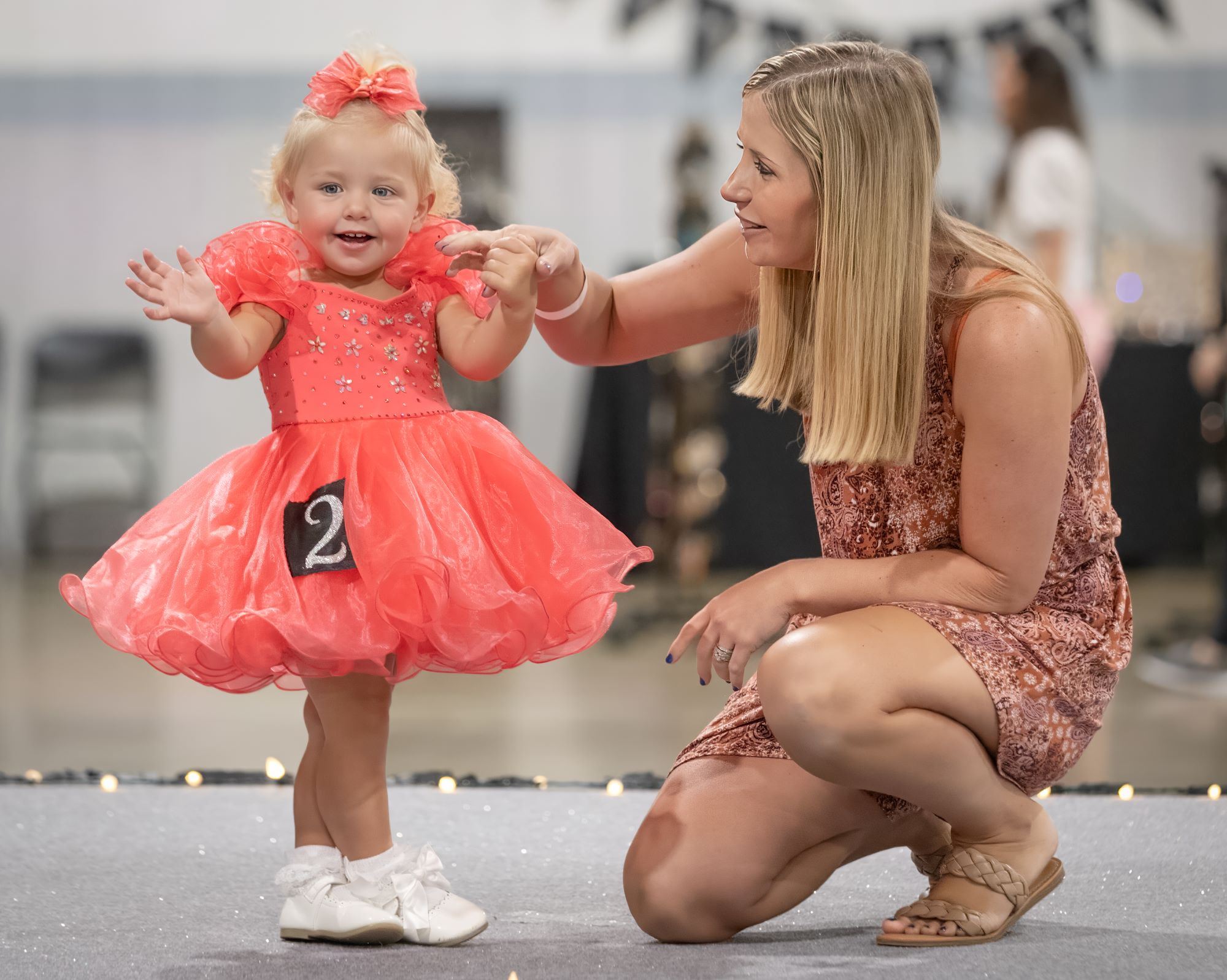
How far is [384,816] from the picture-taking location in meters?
1.49

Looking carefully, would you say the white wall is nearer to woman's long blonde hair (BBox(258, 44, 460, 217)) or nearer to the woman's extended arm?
the woman's extended arm

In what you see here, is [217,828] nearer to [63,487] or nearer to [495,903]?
[495,903]

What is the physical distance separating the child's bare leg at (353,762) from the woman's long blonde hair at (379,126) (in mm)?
535

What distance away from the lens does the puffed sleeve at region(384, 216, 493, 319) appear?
157 centimetres

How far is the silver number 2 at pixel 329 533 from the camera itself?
4.61 feet

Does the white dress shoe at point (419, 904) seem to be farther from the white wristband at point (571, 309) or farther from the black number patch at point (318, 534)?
the white wristband at point (571, 309)

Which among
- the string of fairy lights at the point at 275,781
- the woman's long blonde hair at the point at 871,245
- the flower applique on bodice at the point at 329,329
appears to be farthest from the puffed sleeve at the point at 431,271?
the string of fairy lights at the point at 275,781

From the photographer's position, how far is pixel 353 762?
4.82ft

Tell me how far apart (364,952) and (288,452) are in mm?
509

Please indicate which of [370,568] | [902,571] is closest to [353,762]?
[370,568]

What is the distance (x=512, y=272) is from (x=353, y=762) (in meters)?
0.52

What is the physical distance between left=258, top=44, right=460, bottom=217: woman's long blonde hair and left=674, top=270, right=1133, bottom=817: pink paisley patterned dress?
538 mm

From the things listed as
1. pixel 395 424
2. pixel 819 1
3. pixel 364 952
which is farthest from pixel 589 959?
pixel 819 1

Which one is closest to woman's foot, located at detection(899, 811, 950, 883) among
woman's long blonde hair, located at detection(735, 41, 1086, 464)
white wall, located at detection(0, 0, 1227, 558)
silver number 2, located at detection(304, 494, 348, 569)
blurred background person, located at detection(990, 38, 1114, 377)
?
woman's long blonde hair, located at detection(735, 41, 1086, 464)
